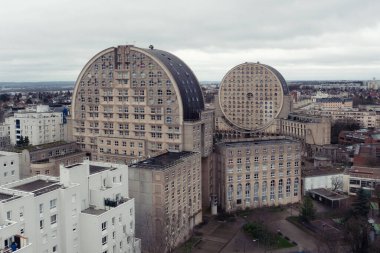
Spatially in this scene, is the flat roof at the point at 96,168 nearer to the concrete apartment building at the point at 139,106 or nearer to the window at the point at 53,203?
the window at the point at 53,203

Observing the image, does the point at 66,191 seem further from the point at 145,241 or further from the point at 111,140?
the point at 111,140

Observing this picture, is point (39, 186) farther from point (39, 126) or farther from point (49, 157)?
point (39, 126)

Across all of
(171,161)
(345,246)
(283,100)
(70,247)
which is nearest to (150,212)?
(171,161)

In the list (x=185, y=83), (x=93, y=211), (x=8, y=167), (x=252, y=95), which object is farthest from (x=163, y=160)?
(x=252, y=95)

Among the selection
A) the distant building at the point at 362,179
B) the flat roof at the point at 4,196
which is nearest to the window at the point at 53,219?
the flat roof at the point at 4,196

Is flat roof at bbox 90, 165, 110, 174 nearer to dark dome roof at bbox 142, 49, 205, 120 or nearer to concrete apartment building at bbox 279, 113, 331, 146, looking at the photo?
dark dome roof at bbox 142, 49, 205, 120
